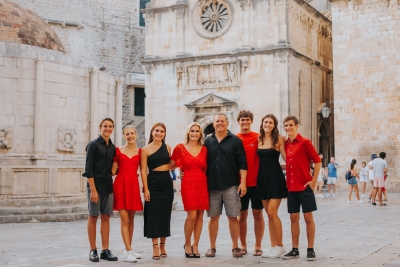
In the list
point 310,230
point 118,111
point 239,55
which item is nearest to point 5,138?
point 118,111

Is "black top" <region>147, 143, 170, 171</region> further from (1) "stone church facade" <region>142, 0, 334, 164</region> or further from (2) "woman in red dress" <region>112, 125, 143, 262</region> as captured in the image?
(1) "stone church facade" <region>142, 0, 334, 164</region>

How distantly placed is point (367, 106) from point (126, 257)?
64.5 ft

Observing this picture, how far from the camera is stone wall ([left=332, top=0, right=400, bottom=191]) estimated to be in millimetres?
24894

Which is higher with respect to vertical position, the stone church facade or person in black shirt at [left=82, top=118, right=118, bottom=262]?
the stone church facade

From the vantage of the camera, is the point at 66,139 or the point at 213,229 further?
the point at 66,139

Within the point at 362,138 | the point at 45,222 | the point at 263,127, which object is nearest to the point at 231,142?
the point at 263,127

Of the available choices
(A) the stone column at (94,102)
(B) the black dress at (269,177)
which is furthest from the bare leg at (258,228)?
(A) the stone column at (94,102)

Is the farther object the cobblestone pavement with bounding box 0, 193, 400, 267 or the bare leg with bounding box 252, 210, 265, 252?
the bare leg with bounding box 252, 210, 265, 252

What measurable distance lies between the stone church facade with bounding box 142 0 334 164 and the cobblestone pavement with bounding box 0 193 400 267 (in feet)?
52.0

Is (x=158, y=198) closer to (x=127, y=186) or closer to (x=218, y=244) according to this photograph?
(x=127, y=186)

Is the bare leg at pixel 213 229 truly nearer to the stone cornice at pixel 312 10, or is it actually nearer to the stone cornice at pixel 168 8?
the stone cornice at pixel 312 10

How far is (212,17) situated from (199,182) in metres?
23.6

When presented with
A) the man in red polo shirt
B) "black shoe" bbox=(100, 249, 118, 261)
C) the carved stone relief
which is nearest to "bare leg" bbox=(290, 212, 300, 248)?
the man in red polo shirt

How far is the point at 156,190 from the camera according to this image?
25.1ft
